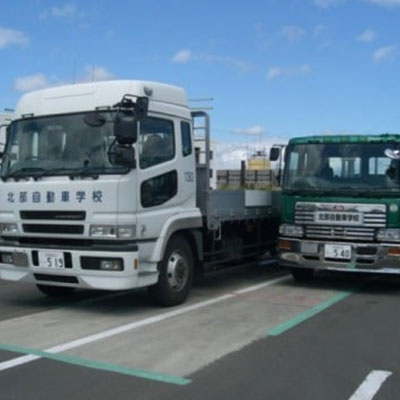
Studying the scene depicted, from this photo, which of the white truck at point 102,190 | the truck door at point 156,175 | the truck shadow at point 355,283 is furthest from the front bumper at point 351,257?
the truck door at point 156,175

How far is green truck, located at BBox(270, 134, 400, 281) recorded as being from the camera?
10195 mm

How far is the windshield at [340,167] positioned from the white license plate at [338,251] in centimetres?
93

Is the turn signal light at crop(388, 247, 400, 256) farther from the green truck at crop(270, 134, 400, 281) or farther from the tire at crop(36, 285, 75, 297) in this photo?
the tire at crop(36, 285, 75, 297)

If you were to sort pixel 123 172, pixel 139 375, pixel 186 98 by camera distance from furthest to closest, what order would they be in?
pixel 186 98 → pixel 123 172 → pixel 139 375

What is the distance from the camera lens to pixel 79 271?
8.18m

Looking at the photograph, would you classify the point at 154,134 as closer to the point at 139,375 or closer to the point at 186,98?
the point at 186,98

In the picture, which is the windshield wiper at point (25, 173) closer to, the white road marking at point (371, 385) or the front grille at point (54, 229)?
the front grille at point (54, 229)

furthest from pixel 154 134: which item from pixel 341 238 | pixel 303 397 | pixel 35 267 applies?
pixel 303 397

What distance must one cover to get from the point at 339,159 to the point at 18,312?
5600 mm

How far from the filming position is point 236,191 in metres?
11.1

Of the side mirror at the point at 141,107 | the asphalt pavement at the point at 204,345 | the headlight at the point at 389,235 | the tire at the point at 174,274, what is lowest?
the asphalt pavement at the point at 204,345

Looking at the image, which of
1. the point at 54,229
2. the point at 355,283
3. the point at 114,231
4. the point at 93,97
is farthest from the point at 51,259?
the point at 355,283

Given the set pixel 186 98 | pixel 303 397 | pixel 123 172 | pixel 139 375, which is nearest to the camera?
pixel 303 397

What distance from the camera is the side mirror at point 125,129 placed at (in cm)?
781
